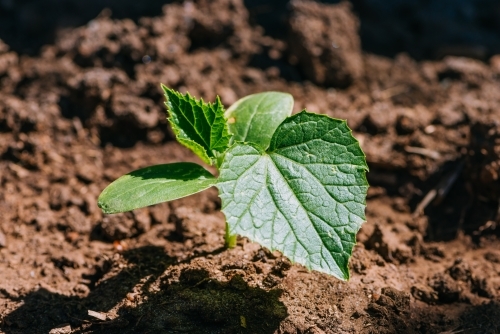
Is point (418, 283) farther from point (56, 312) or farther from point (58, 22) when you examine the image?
point (58, 22)

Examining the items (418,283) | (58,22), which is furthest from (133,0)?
(418,283)

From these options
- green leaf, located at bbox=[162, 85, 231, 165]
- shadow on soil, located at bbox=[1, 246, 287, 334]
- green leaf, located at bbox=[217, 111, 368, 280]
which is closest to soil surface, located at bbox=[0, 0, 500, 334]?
shadow on soil, located at bbox=[1, 246, 287, 334]

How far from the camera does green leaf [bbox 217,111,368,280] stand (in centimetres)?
180

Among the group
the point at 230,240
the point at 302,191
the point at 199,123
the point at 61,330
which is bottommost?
the point at 61,330

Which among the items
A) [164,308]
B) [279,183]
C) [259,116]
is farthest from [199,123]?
[164,308]

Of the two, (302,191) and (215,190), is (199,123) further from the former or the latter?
(215,190)

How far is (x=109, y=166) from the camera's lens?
3.06m

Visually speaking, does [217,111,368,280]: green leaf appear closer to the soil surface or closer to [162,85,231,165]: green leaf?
[162,85,231,165]: green leaf

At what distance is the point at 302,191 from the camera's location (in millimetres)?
1921

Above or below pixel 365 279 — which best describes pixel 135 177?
above

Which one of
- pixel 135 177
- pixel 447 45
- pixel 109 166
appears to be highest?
pixel 447 45

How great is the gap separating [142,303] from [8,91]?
1.79 metres

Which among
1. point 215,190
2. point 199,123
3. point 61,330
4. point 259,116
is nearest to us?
point 61,330

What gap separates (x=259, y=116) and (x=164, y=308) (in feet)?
2.58
